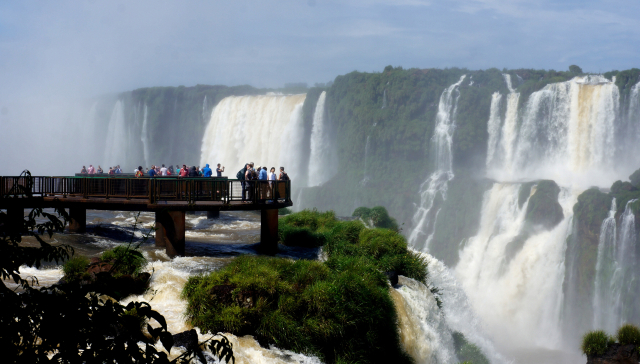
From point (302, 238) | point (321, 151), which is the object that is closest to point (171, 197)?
point (302, 238)

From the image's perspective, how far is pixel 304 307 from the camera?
460 inches

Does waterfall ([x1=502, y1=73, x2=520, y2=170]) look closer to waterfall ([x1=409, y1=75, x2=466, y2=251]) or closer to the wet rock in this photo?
waterfall ([x1=409, y1=75, x2=466, y2=251])

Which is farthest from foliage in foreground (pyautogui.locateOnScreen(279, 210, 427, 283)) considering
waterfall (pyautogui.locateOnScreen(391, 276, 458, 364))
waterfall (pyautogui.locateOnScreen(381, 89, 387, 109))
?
waterfall (pyautogui.locateOnScreen(381, 89, 387, 109))

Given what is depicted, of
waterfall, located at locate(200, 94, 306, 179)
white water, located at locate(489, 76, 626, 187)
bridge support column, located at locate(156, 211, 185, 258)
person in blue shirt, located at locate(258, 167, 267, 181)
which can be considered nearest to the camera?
bridge support column, located at locate(156, 211, 185, 258)

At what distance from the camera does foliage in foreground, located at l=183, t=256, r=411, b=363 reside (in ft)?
35.1

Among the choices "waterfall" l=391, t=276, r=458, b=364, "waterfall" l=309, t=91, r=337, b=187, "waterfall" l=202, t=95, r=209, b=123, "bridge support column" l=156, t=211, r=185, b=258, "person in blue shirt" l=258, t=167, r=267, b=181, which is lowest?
"waterfall" l=391, t=276, r=458, b=364

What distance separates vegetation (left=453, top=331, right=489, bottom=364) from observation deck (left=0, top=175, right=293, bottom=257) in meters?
6.51

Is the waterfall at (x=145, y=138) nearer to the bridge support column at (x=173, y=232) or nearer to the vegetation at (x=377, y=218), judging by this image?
the vegetation at (x=377, y=218)

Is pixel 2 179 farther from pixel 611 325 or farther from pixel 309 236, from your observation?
pixel 611 325

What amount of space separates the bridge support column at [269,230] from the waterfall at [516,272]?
1992cm

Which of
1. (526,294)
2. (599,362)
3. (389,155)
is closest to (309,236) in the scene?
(599,362)

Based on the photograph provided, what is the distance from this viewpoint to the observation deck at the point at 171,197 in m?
16.2

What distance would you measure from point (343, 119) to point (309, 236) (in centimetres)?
4214

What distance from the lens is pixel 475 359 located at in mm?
16094
